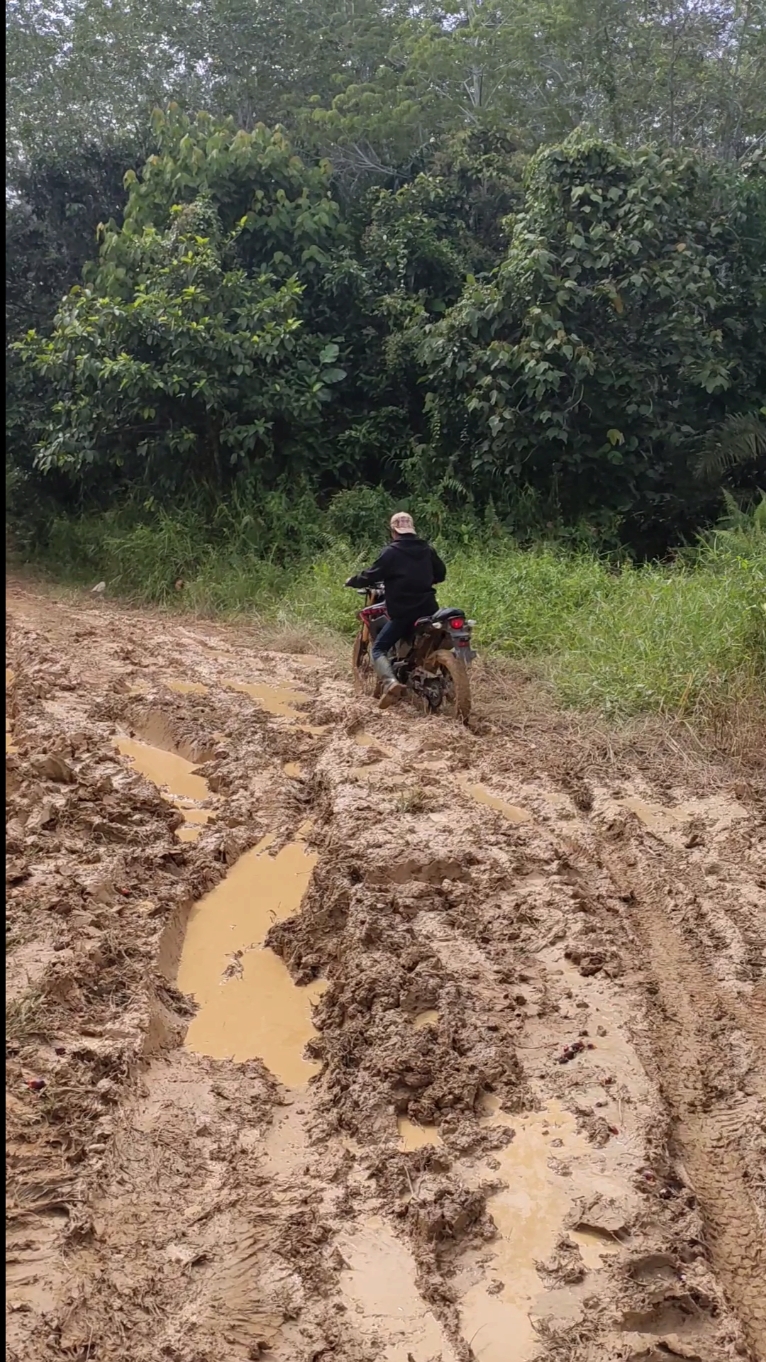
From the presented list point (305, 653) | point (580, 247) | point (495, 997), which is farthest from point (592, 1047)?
point (580, 247)

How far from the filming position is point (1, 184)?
5.31 feet

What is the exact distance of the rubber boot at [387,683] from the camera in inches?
289

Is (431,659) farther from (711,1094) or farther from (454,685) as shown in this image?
(711,1094)

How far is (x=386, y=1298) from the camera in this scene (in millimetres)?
2467

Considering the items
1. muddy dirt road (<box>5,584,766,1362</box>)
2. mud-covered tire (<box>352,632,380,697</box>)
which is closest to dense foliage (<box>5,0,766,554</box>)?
mud-covered tire (<box>352,632,380,697</box>)

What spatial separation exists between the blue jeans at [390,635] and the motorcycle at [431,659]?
0.19 feet

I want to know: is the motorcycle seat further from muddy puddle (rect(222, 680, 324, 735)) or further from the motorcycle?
muddy puddle (rect(222, 680, 324, 735))

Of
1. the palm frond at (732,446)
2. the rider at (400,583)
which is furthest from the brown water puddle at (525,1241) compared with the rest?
the palm frond at (732,446)

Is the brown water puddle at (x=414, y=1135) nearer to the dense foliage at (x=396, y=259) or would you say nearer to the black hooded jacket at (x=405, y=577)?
the black hooded jacket at (x=405, y=577)

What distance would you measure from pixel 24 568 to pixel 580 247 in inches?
310

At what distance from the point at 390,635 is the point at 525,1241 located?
5.14m

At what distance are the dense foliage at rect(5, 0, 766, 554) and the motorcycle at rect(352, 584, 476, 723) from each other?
4.40 m

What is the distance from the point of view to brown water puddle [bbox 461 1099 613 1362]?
238 cm

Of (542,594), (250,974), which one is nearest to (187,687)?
(542,594)
